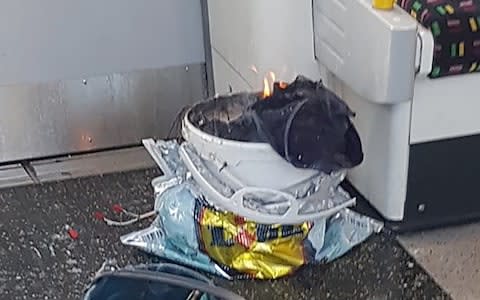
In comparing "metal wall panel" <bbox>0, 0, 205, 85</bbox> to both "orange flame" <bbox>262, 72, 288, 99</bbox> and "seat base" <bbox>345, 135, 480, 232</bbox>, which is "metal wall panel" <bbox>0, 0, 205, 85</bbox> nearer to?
"orange flame" <bbox>262, 72, 288, 99</bbox>

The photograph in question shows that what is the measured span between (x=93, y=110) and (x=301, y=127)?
0.73 m

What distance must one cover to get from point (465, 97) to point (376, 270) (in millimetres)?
330

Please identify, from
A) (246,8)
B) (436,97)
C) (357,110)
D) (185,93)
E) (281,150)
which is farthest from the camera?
(185,93)

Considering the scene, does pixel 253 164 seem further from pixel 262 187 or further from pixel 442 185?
pixel 442 185

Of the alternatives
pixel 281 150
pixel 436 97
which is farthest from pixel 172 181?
pixel 436 97

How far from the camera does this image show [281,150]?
1386mm

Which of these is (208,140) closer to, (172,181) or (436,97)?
(172,181)

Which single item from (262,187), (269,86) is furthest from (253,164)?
(269,86)

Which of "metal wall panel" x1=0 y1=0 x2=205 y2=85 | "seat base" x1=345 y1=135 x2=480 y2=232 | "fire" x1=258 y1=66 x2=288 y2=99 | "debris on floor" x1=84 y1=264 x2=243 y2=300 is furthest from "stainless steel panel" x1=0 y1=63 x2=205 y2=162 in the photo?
"debris on floor" x1=84 y1=264 x2=243 y2=300

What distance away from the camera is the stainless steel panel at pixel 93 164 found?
1870 millimetres

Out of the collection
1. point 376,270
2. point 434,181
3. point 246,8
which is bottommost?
point 376,270

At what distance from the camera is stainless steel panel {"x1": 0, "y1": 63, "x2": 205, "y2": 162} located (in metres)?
1.94

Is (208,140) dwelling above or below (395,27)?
below

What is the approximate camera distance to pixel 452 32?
4.67 ft
